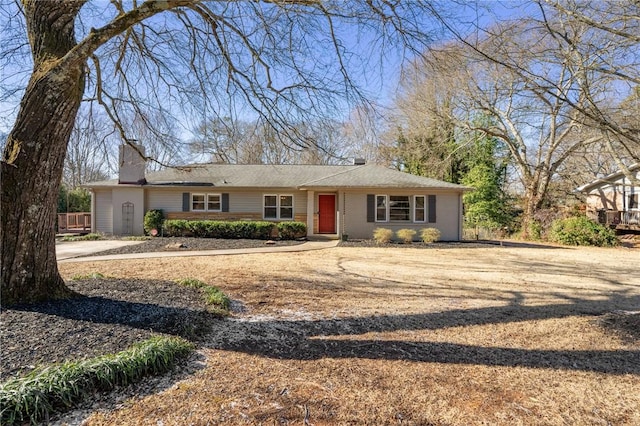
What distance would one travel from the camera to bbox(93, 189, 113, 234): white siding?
17.0 metres

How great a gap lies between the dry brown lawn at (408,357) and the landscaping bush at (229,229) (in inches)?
317

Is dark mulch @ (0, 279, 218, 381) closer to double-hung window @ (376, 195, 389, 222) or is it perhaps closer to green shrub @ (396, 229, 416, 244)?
green shrub @ (396, 229, 416, 244)

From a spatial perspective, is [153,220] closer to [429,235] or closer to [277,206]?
[277,206]

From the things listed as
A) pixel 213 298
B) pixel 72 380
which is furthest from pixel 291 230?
pixel 72 380

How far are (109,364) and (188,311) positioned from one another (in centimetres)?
160

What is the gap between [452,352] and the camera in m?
3.66

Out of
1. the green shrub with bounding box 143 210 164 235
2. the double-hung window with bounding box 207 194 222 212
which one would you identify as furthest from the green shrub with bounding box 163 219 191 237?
the double-hung window with bounding box 207 194 222 212

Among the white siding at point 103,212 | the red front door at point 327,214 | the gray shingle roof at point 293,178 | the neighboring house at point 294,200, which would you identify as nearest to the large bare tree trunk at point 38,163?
the gray shingle roof at point 293,178

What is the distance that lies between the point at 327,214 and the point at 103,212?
11.1 metres

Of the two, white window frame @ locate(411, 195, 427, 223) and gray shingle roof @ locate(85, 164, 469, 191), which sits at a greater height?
gray shingle roof @ locate(85, 164, 469, 191)

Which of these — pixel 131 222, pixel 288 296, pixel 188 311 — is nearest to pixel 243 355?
pixel 188 311

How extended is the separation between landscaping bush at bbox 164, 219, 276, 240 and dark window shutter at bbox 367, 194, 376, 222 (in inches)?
174

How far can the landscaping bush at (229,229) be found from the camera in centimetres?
1560

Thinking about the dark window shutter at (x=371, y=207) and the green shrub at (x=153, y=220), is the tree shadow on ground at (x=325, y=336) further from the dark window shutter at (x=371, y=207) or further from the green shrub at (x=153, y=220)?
the green shrub at (x=153, y=220)
